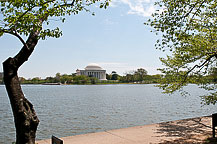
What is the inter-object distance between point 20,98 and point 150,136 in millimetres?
5158

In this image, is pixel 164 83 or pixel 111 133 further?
pixel 164 83

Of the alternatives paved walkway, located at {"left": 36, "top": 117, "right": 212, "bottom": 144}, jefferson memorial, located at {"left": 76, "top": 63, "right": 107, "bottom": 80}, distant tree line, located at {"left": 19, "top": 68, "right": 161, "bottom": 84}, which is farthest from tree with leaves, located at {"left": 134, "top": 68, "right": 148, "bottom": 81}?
paved walkway, located at {"left": 36, "top": 117, "right": 212, "bottom": 144}

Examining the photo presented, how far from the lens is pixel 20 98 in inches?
207

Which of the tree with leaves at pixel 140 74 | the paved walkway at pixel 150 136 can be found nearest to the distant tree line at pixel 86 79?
the tree with leaves at pixel 140 74

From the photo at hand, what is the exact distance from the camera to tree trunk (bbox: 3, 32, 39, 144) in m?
5.18

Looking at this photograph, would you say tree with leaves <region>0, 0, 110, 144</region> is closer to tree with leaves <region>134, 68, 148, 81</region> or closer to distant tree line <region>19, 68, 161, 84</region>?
distant tree line <region>19, 68, 161, 84</region>

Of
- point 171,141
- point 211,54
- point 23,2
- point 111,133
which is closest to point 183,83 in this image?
point 211,54

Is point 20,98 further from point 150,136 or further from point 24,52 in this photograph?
point 150,136

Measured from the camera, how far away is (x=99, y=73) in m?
191

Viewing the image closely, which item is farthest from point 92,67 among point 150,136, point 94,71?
point 150,136

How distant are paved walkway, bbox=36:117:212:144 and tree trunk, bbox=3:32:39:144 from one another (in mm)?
2749

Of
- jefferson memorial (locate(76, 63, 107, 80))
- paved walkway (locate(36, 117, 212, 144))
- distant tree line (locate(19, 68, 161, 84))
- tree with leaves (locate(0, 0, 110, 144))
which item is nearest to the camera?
tree with leaves (locate(0, 0, 110, 144))

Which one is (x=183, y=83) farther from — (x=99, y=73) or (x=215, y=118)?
(x=99, y=73)

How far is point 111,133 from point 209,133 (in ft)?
12.2
